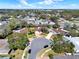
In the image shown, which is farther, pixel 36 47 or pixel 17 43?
pixel 17 43

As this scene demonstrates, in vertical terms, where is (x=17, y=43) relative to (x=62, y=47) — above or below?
below

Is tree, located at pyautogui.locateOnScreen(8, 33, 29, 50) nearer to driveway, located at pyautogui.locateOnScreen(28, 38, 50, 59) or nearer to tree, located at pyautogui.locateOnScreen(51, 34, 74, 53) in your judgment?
driveway, located at pyautogui.locateOnScreen(28, 38, 50, 59)

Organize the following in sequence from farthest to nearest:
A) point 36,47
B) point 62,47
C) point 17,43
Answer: point 17,43
point 36,47
point 62,47

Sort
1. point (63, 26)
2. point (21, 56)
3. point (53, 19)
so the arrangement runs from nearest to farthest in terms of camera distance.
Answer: point (21, 56) → point (63, 26) → point (53, 19)

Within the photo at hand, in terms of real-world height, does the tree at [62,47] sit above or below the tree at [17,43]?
above

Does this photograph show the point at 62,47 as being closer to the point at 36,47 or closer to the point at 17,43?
the point at 36,47

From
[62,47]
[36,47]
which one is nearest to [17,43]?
[36,47]

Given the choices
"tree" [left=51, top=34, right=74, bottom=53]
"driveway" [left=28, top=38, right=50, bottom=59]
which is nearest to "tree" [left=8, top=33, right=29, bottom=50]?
"driveway" [left=28, top=38, right=50, bottom=59]

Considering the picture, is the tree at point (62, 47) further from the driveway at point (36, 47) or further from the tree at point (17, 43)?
the tree at point (17, 43)

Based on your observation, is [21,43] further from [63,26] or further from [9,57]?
[63,26]

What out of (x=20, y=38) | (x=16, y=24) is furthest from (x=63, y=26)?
(x=20, y=38)

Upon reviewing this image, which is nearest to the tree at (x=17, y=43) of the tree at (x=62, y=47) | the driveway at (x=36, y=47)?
the driveway at (x=36, y=47)
